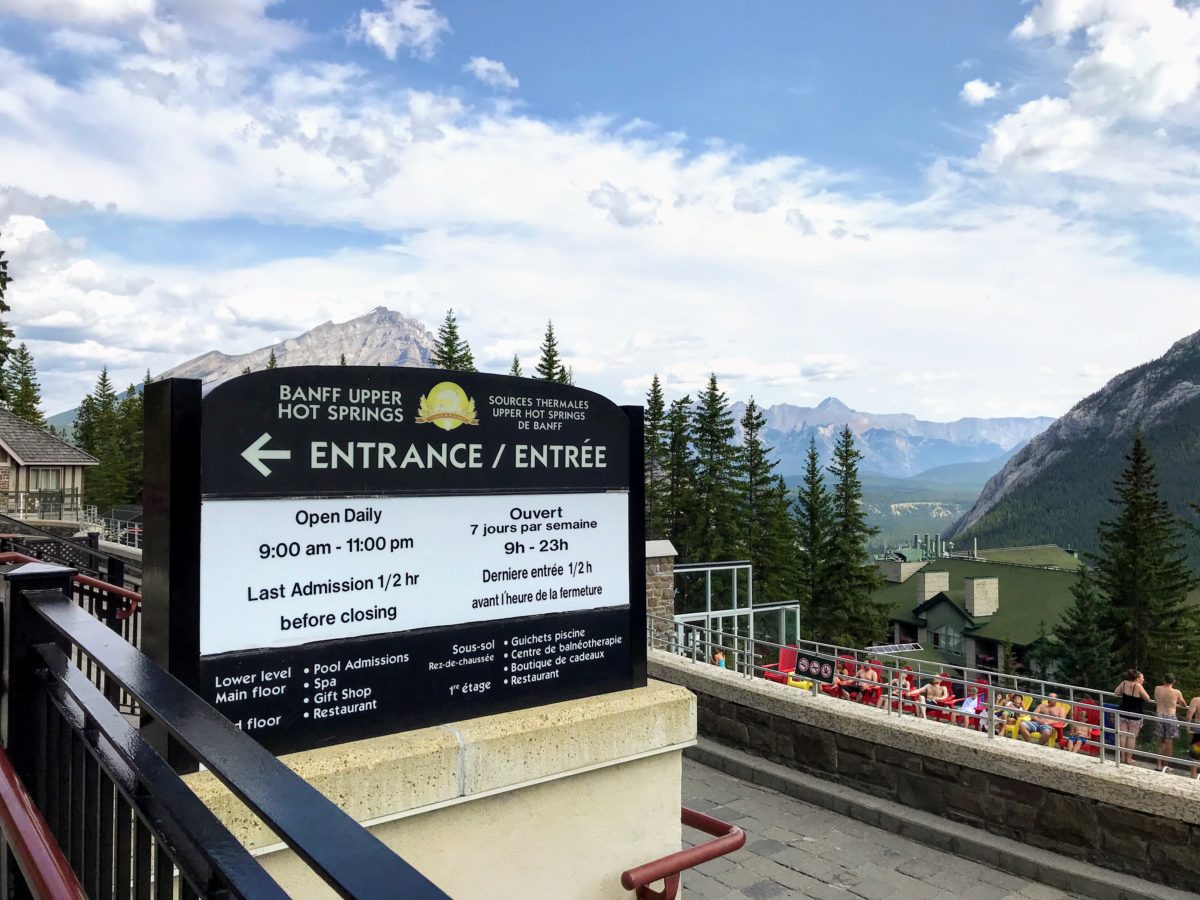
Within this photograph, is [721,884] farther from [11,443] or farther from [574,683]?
[11,443]

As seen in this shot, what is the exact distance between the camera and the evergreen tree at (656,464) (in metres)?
58.3

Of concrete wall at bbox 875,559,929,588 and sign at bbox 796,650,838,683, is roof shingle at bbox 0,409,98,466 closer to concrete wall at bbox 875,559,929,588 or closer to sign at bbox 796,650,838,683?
sign at bbox 796,650,838,683

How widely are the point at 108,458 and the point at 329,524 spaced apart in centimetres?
7795

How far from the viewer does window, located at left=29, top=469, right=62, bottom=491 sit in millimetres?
44406

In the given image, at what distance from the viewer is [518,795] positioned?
372cm

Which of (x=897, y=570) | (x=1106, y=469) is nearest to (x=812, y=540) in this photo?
(x=897, y=570)

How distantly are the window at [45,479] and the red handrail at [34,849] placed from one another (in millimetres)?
50652

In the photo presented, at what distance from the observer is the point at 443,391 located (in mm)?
3715

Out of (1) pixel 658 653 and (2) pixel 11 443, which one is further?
(2) pixel 11 443

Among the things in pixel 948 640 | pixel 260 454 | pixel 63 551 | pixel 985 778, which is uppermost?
pixel 260 454

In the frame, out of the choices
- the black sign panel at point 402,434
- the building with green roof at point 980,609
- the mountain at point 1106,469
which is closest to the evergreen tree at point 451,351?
the building with green roof at point 980,609

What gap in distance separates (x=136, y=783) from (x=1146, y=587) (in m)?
56.2

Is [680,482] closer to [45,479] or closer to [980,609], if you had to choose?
[980,609]

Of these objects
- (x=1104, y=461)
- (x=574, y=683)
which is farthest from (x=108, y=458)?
(x=1104, y=461)
